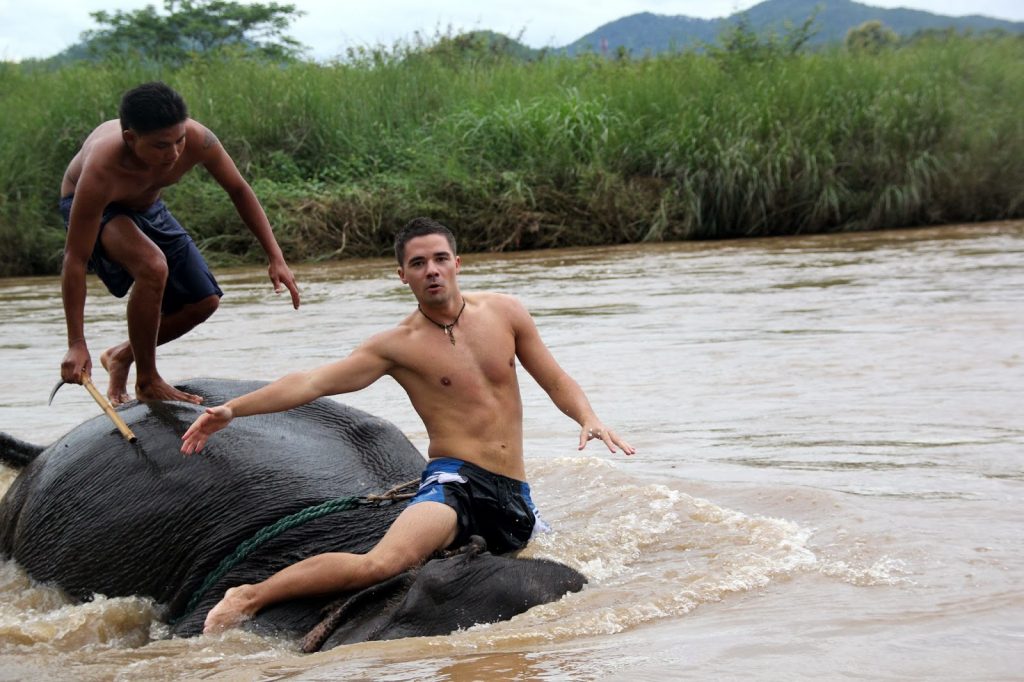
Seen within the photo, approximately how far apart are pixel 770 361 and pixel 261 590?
4656mm

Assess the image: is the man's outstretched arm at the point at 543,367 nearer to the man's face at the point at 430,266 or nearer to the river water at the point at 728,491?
the man's face at the point at 430,266

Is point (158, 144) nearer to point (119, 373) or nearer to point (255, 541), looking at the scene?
point (119, 373)

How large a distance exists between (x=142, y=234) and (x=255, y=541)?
1682mm

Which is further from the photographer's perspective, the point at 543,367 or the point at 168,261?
the point at 168,261

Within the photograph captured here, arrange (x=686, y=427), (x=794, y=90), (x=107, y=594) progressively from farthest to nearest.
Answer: (x=794, y=90)
(x=686, y=427)
(x=107, y=594)

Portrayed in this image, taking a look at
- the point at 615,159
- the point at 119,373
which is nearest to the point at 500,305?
the point at 119,373

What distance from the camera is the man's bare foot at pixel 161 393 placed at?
15.7 ft

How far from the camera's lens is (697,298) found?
36.3 feet

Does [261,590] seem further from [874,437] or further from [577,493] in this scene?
[874,437]

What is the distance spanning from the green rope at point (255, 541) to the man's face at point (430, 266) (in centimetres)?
73

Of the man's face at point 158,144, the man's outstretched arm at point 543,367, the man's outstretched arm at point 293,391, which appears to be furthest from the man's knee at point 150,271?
the man's outstretched arm at point 543,367

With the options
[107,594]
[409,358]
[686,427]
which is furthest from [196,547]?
[686,427]

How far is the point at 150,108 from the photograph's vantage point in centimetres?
495

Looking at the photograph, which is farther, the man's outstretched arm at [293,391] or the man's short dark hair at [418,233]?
the man's short dark hair at [418,233]
